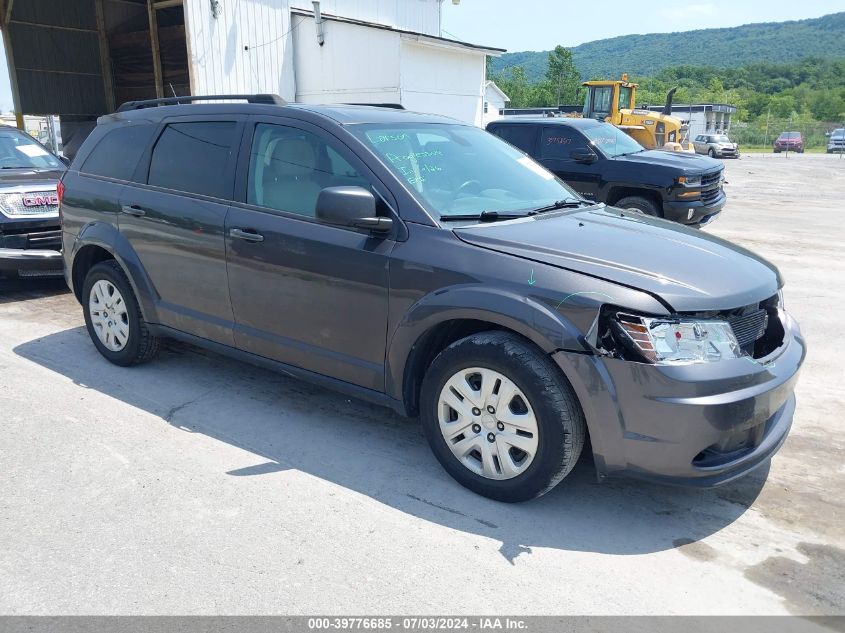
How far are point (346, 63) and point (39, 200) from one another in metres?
10.5

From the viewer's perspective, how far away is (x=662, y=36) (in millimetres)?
189875

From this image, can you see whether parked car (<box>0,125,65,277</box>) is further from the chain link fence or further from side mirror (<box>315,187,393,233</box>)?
the chain link fence

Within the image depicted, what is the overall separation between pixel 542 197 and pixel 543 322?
138 cm

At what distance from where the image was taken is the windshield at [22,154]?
807 cm

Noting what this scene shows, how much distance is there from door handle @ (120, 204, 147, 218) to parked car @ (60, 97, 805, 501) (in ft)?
0.04

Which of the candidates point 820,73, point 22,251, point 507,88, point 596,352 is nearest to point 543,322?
point 596,352

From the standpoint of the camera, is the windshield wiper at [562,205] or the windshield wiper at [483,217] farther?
the windshield wiper at [562,205]

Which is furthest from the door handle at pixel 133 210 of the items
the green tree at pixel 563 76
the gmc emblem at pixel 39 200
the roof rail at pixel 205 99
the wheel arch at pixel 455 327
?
the green tree at pixel 563 76

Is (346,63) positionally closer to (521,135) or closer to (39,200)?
(521,135)

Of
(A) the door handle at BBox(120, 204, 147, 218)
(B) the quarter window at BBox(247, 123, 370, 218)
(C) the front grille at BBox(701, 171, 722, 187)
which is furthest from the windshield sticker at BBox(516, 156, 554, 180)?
(C) the front grille at BBox(701, 171, 722, 187)

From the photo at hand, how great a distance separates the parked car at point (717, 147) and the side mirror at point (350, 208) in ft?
147

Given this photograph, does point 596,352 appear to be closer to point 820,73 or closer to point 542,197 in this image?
point 542,197

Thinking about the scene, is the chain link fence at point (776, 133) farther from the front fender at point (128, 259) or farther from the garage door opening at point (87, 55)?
the front fender at point (128, 259)

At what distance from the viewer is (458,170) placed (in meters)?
3.96
